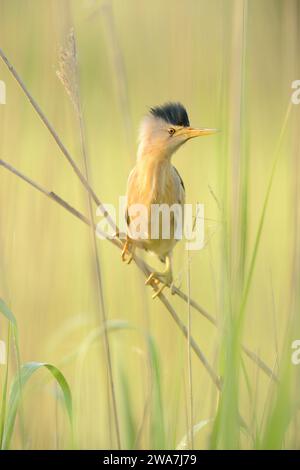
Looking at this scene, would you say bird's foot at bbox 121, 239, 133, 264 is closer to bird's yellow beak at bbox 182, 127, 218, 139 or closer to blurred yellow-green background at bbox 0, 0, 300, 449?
blurred yellow-green background at bbox 0, 0, 300, 449

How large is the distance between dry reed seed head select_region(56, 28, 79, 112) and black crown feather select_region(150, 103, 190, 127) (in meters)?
0.49

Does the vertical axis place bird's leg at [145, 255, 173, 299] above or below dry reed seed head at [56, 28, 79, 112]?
below

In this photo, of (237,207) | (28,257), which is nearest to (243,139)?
(237,207)

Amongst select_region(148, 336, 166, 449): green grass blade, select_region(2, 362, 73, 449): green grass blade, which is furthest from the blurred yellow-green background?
select_region(2, 362, 73, 449): green grass blade

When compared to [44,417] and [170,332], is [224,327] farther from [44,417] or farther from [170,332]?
[44,417]

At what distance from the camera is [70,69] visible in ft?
4.03

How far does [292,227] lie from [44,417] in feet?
2.26

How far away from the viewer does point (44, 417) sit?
63.7 inches

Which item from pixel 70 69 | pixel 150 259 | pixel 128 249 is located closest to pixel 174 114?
pixel 128 249

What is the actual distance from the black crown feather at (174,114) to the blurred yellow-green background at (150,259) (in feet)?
0.09

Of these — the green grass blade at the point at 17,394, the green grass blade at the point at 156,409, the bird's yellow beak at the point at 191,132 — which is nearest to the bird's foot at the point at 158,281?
the bird's yellow beak at the point at 191,132

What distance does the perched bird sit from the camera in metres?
1.72

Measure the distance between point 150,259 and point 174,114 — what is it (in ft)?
2.38

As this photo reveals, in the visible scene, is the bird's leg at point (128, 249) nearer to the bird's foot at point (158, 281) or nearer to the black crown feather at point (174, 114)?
the bird's foot at point (158, 281)
